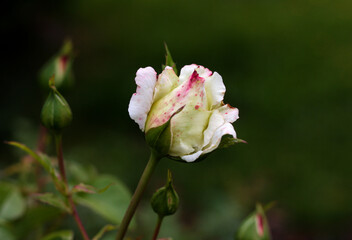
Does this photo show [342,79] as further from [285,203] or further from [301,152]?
[285,203]

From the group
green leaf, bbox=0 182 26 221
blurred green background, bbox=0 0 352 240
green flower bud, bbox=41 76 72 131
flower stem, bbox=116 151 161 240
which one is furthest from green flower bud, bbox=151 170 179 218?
blurred green background, bbox=0 0 352 240

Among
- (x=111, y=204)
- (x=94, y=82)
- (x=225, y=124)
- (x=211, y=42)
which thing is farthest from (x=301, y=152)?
(x=225, y=124)

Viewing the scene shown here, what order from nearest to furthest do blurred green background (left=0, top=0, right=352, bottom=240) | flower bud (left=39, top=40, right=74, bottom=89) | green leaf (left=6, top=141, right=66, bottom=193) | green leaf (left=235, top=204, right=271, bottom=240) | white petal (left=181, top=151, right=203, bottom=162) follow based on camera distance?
white petal (left=181, top=151, right=203, bottom=162)
green leaf (left=6, top=141, right=66, bottom=193)
green leaf (left=235, top=204, right=271, bottom=240)
flower bud (left=39, top=40, right=74, bottom=89)
blurred green background (left=0, top=0, right=352, bottom=240)

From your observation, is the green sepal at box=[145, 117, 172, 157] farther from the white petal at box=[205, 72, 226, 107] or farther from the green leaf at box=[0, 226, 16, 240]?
the green leaf at box=[0, 226, 16, 240]

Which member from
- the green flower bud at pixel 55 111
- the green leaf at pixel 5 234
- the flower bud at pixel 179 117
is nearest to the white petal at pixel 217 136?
the flower bud at pixel 179 117

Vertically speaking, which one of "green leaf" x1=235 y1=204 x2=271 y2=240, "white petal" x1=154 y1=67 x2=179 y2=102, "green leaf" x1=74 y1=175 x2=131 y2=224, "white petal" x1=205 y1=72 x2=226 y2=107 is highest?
"white petal" x1=154 y1=67 x2=179 y2=102

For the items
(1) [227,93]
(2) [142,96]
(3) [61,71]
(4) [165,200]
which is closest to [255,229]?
(4) [165,200]
